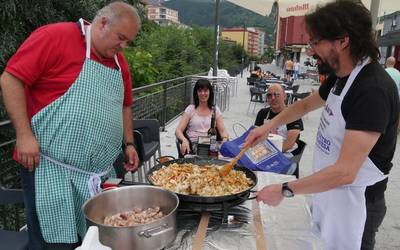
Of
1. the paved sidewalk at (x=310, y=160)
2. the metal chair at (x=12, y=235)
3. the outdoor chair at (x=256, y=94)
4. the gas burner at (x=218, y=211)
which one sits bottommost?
the paved sidewalk at (x=310, y=160)

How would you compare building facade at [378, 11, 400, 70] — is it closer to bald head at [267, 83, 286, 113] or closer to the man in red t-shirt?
bald head at [267, 83, 286, 113]

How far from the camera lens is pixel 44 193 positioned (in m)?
1.97

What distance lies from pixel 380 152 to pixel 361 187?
0.62 feet

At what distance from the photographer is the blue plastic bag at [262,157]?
2.65m

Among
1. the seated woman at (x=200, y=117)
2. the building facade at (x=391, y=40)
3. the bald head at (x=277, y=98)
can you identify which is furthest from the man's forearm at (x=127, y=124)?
the building facade at (x=391, y=40)

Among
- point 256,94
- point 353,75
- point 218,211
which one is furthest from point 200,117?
point 256,94

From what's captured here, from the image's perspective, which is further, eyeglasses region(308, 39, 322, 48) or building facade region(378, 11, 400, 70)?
building facade region(378, 11, 400, 70)

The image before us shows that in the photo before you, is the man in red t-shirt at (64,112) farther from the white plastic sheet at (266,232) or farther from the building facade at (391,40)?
the building facade at (391,40)

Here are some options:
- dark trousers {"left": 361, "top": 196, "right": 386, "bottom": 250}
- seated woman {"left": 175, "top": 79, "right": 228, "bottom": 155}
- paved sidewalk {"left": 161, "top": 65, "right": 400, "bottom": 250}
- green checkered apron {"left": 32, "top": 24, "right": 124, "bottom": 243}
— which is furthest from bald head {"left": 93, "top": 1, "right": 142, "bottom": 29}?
paved sidewalk {"left": 161, "top": 65, "right": 400, "bottom": 250}

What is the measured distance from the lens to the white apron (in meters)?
1.70

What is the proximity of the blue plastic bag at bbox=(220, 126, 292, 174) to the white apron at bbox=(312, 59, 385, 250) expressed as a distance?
2.61 feet

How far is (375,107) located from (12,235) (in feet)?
7.14

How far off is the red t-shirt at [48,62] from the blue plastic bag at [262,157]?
1.24 metres

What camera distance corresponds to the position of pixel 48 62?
192 cm
